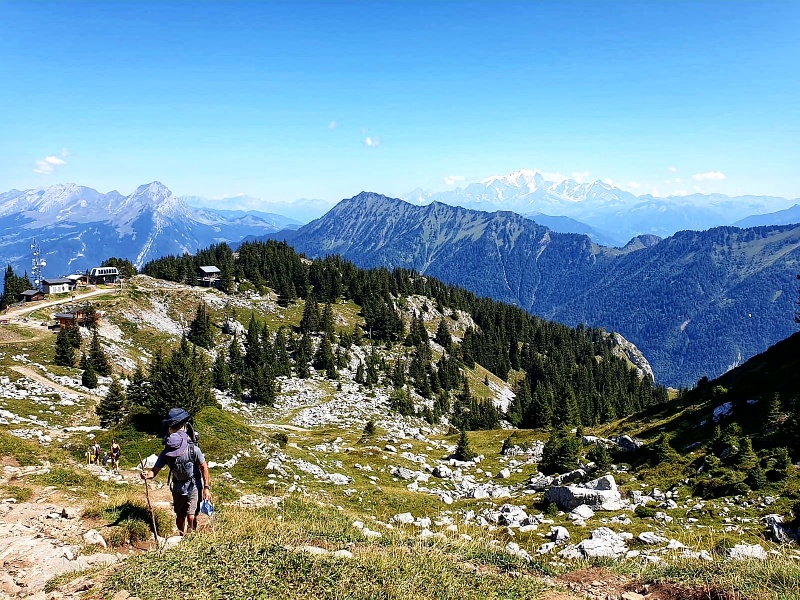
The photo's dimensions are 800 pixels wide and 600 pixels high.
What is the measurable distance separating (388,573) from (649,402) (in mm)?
153703

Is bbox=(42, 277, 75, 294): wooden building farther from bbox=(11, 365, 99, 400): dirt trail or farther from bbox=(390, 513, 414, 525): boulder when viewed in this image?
bbox=(390, 513, 414, 525): boulder

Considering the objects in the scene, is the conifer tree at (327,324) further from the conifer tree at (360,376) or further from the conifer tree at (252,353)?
the conifer tree at (252,353)

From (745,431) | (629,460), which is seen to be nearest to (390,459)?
(629,460)

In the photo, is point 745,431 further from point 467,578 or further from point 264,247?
point 264,247

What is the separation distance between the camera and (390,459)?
45250 millimetres

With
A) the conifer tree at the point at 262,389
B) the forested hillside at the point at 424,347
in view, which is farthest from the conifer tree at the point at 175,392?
the forested hillside at the point at 424,347

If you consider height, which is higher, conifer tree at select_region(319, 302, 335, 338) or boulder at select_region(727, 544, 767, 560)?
boulder at select_region(727, 544, 767, 560)

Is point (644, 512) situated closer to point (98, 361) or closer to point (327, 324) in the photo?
point (98, 361)

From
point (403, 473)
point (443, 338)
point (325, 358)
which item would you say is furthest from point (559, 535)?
point (443, 338)

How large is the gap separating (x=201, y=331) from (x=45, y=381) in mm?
44767

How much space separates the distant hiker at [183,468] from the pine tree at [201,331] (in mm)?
92971

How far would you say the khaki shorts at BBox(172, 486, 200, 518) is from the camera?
1172cm

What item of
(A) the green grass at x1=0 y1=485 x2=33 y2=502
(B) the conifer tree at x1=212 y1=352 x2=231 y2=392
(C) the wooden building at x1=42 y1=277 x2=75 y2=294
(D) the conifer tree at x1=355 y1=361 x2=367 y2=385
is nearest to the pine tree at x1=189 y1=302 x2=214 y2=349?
(B) the conifer tree at x1=212 y1=352 x2=231 y2=392

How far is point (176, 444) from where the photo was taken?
1130cm
